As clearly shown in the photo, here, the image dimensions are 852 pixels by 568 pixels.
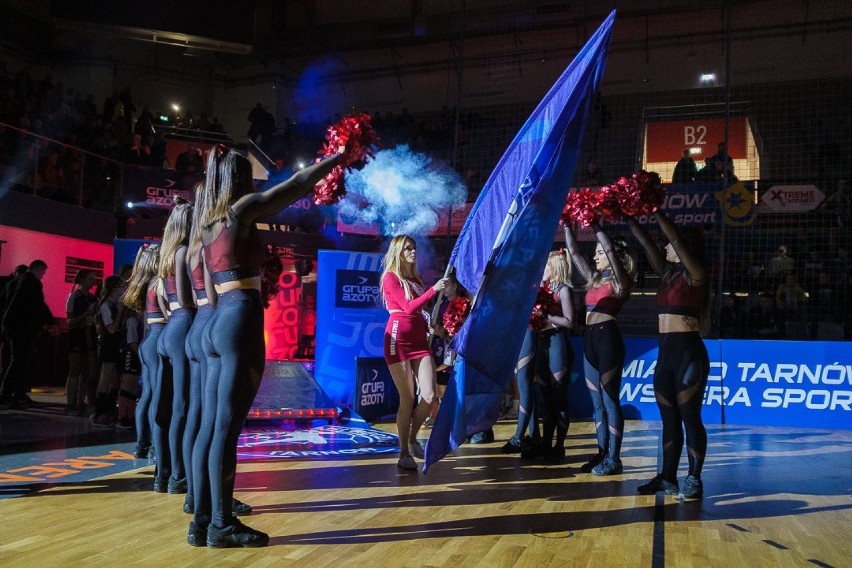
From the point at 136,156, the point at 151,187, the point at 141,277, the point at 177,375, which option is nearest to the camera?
the point at 177,375

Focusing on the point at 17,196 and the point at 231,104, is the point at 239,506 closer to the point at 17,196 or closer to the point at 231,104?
the point at 17,196

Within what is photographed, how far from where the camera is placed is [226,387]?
3.59 m

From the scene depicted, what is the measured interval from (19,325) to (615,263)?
8172mm

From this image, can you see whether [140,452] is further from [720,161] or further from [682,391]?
[720,161]

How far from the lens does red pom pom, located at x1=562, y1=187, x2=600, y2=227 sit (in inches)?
206

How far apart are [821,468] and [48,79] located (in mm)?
16763

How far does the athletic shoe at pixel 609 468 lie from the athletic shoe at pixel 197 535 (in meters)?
3.31

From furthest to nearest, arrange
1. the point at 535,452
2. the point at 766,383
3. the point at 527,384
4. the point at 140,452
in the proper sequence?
the point at 766,383 < the point at 527,384 < the point at 535,452 < the point at 140,452

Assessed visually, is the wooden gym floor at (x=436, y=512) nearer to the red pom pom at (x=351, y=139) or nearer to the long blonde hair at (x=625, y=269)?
the long blonde hair at (x=625, y=269)

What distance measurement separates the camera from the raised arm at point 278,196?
141 inches

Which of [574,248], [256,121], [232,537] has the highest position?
[256,121]

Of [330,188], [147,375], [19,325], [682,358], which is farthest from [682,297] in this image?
[19,325]

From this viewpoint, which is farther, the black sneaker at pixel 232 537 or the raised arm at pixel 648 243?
the raised arm at pixel 648 243

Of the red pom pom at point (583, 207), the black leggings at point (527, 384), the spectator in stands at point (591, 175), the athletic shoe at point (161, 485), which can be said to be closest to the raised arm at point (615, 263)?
the red pom pom at point (583, 207)
